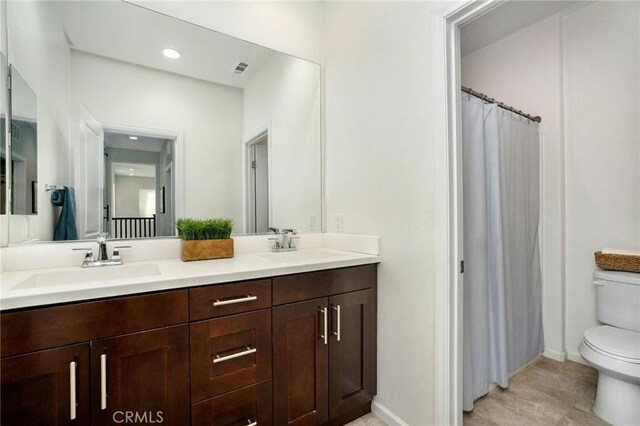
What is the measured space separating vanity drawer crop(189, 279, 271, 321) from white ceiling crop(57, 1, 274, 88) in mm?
1287

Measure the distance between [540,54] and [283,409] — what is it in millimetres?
3076

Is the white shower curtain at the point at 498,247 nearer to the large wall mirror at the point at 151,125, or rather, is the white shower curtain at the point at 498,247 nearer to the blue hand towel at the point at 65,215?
the large wall mirror at the point at 151,125

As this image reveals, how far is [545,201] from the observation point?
232cm

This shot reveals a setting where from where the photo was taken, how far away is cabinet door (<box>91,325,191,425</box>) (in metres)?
0.95

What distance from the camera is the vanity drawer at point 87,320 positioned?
33.2 inches

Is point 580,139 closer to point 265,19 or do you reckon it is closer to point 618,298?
point 618,298

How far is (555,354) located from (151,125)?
322cm

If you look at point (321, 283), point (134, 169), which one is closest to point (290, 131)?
point (134, 169)

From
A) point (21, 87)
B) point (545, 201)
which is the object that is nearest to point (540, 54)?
point (545, 201)

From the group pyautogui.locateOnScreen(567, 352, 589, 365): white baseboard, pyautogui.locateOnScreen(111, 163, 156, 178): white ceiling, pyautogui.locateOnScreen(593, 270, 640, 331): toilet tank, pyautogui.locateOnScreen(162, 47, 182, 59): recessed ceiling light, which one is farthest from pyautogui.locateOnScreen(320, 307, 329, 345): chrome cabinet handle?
pyautogui.locateOnScreen(567, 352, 589, 365): white baseboard

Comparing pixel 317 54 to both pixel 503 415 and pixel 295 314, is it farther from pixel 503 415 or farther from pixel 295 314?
pixel 503 415

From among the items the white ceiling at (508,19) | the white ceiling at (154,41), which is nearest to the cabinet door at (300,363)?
the white ceiling at (154,41)

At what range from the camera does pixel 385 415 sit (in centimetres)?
157

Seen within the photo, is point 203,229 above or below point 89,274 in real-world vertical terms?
above
